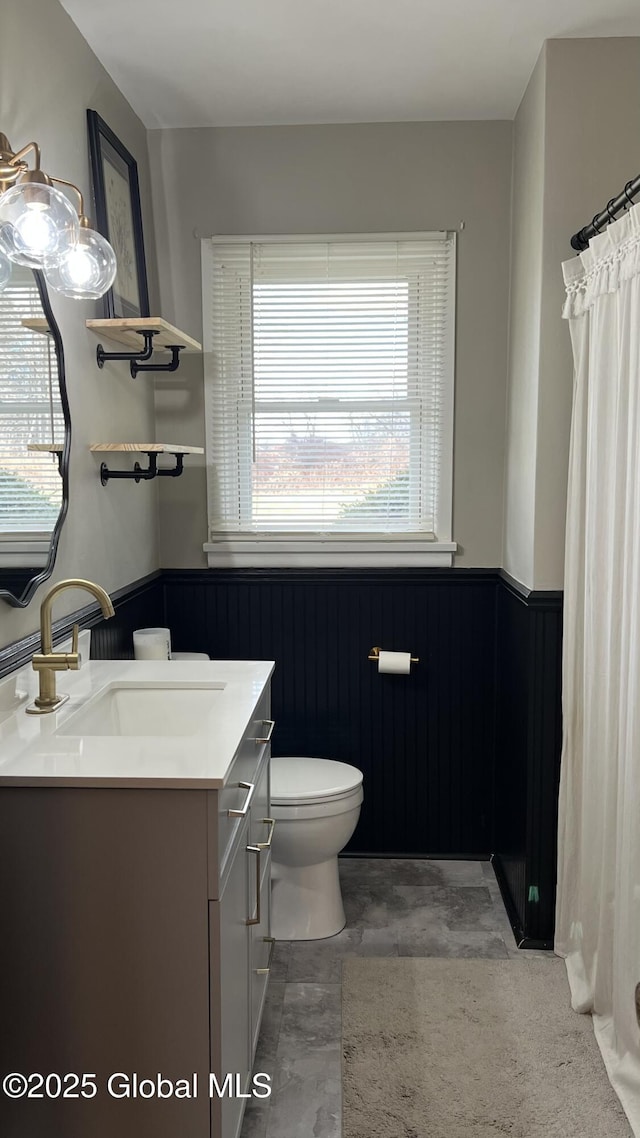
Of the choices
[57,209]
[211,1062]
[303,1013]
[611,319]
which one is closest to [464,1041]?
[303,1013]

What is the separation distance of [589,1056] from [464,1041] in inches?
11.6

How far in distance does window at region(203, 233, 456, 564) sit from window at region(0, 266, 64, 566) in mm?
1183

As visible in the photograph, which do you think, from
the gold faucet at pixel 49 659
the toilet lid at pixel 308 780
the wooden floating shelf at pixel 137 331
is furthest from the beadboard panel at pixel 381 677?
the gold faucet at pixel 49 659

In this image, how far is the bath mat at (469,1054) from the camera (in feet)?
6.52

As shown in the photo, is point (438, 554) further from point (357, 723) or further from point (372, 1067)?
point (372, 1067)

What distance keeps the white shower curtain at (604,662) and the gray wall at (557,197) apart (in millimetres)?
153

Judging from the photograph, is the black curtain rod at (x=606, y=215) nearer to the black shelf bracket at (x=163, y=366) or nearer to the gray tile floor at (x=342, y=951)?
the black shelf bracket at (x=163, y=366)

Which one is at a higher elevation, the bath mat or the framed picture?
the framed picture

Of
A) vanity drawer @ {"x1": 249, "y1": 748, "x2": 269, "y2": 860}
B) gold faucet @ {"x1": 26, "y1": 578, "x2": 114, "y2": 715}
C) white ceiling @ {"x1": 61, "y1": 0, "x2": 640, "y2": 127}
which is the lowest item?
vanity drawer @ {"x1": 249, "y1": 748, "x2": 269, "y2": 860}

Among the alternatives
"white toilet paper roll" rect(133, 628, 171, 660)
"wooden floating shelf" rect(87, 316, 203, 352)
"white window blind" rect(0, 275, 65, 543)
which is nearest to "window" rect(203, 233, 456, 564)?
"wooden floating shelf" rect(87, 316, 203, 352)

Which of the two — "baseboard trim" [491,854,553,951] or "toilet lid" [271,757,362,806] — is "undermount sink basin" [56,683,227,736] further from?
"baseboard trim" [491,854,553,951]

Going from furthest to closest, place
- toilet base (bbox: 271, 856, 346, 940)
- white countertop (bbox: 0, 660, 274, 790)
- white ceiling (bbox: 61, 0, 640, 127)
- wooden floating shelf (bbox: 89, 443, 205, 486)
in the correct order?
1. toilet base (bbox: 271, 856, 346, 940)
2. wooden floating shelf (bbox: 89, 443, 205, 486)
3. white ceiling (bbox: 61, 0, 640, 127)
4. white countertop (bbox: 0, 660, 274, 790)

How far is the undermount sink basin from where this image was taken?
203 cm

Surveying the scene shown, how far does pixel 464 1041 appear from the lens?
227 centimetres
